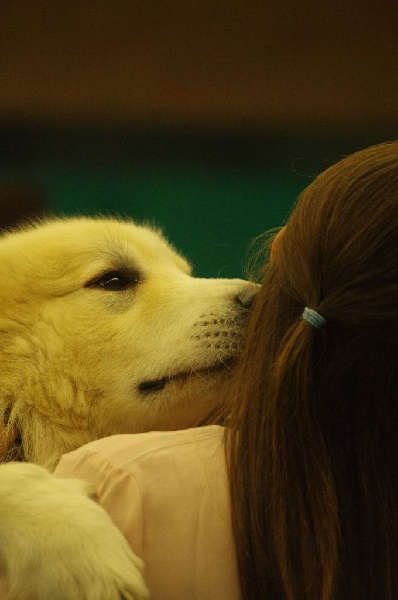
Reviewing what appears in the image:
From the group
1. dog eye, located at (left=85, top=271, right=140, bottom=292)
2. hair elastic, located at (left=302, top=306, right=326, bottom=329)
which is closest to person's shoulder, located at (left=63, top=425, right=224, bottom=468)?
hair elastic, located at (left=302, top=306, right=326, bottom=329)

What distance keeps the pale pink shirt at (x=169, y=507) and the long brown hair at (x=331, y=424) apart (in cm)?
2

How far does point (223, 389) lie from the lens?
54.4 inches

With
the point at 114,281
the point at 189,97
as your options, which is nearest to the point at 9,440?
the point at 114,281

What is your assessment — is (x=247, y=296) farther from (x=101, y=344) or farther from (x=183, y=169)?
(x=183, y=169)

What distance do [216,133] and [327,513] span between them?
164 cm

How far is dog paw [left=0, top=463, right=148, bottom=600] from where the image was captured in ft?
2.68

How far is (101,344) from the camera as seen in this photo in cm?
147

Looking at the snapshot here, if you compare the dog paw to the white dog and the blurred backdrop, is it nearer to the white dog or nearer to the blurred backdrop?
the white dog

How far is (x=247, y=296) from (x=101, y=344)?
0.28 meters

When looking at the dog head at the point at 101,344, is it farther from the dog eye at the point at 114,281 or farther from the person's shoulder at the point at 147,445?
the person's shoulder at the point at 147,445

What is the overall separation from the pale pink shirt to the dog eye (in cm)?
60

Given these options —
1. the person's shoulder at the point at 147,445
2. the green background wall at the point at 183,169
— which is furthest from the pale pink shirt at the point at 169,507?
the green background wall at the point at 183,169

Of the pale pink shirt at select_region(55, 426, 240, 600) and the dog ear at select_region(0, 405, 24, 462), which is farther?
the dog ear at select_region(0, 405, 24, 462)

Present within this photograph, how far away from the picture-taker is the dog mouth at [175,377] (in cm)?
140
